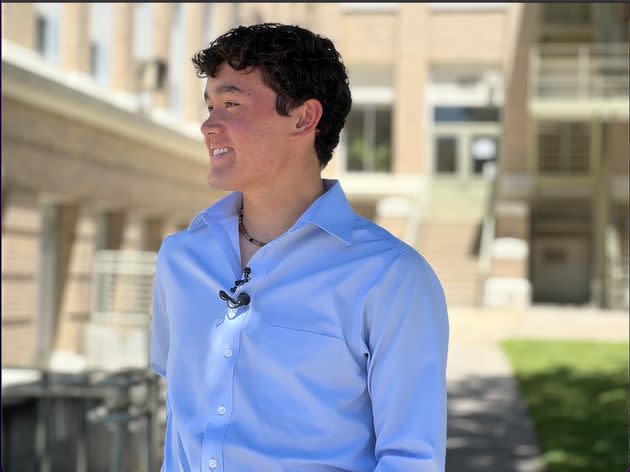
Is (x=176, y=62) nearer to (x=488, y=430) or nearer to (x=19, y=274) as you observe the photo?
(x=19, y=274)

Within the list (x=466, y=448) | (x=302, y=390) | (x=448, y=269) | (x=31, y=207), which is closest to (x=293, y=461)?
(x=302, y=390)

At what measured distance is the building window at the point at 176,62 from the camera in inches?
758

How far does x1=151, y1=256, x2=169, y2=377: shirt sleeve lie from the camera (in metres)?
2.38

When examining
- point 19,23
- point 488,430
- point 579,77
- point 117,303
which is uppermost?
point 579,77

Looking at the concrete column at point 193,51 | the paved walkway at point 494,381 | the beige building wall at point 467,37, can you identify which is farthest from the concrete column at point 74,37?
the beige building wall at point 467,37

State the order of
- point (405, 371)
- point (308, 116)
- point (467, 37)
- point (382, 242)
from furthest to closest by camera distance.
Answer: point (467, 37) < point (308, 116) < point (382, 242) < point (405, 371)

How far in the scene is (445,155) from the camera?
32906 millimetres

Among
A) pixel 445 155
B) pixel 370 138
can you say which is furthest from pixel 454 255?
pixel 370 138

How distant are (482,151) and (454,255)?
597cm

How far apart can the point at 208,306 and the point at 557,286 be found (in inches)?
1255

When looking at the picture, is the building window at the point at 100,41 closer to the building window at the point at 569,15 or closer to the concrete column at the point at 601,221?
the concrete column at the point at 601,221

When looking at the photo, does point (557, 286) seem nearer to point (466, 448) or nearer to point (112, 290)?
point (112, 290)

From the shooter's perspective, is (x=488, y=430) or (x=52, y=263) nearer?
(x=488, y=430)

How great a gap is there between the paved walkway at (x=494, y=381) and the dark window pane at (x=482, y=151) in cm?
863
